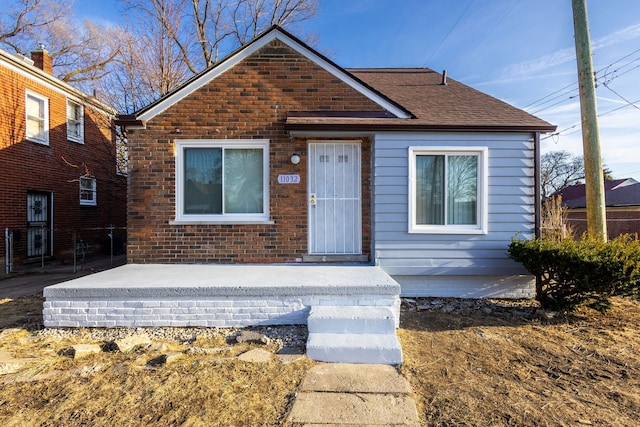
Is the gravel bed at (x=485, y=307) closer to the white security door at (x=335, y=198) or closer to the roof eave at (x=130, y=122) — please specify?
the white security door at (x=335, y=198)

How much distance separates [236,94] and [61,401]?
4972mm

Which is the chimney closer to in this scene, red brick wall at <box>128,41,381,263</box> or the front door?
the front door

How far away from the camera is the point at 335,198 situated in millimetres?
5926

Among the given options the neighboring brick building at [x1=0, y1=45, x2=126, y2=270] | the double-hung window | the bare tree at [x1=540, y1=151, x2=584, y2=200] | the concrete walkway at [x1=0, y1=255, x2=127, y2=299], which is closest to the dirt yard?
the double-hung window

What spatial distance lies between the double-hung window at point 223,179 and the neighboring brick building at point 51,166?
643 cm

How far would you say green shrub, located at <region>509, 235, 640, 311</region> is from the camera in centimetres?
429

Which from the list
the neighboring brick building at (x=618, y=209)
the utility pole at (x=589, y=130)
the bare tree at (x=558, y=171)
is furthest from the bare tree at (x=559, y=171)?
the utility pole at (x=589, y=130)

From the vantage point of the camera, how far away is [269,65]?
5.90 meters

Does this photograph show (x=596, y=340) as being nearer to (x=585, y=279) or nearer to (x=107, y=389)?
(x=585, y=279)

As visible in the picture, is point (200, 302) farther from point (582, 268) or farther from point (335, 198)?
point (582, 268)

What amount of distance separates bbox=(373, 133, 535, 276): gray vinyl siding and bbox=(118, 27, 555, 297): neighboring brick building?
18 millimetres

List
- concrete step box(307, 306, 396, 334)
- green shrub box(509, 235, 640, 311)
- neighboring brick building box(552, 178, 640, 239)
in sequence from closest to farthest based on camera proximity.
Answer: concrete step box(307, 306, 396, 334)
green shrub box(509, 235, 640, 311)
neighboring brick building box(552, 178, 640, 239)

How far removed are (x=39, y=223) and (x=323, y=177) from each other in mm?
10051

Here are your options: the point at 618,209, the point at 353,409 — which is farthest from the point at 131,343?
the point at 618,209
